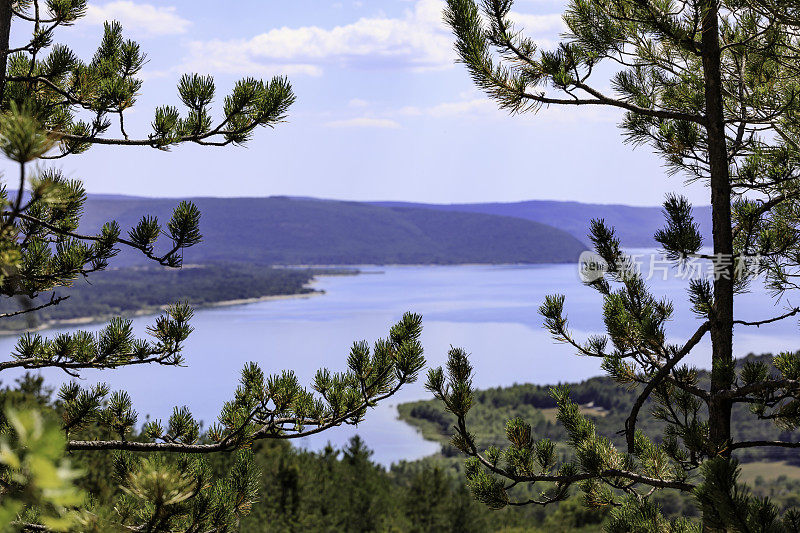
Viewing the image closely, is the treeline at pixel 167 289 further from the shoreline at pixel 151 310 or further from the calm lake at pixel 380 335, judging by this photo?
the calm lake at pixel 380 335

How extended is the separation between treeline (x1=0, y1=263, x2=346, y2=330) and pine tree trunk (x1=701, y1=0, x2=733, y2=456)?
226 ft

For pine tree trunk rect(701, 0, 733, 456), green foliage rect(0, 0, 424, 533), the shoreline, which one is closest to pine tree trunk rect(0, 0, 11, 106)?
green foliage rect(0, 0, 424, 533)

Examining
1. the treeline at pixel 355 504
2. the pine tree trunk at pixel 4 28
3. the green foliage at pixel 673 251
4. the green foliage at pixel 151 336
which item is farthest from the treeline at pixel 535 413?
the pine tree trunk at pixel 4 28

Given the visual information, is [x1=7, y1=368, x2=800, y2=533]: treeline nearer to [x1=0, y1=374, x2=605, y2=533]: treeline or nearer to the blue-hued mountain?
[x1=0, y1=374, x2=605, y2=533]: treeline

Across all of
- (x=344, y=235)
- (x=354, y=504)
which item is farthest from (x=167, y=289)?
(x=354, y=504)

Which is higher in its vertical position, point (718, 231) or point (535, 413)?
point (718, 231)

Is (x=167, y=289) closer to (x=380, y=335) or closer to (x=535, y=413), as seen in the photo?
(x=380, y=335)

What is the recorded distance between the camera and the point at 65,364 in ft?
10.5

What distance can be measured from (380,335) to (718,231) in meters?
52.3

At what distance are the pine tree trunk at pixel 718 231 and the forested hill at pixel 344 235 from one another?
13736 centimetres

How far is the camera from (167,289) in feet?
295

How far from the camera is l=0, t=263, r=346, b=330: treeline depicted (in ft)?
240

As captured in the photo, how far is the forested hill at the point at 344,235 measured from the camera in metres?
143

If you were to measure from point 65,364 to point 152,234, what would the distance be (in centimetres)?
79
